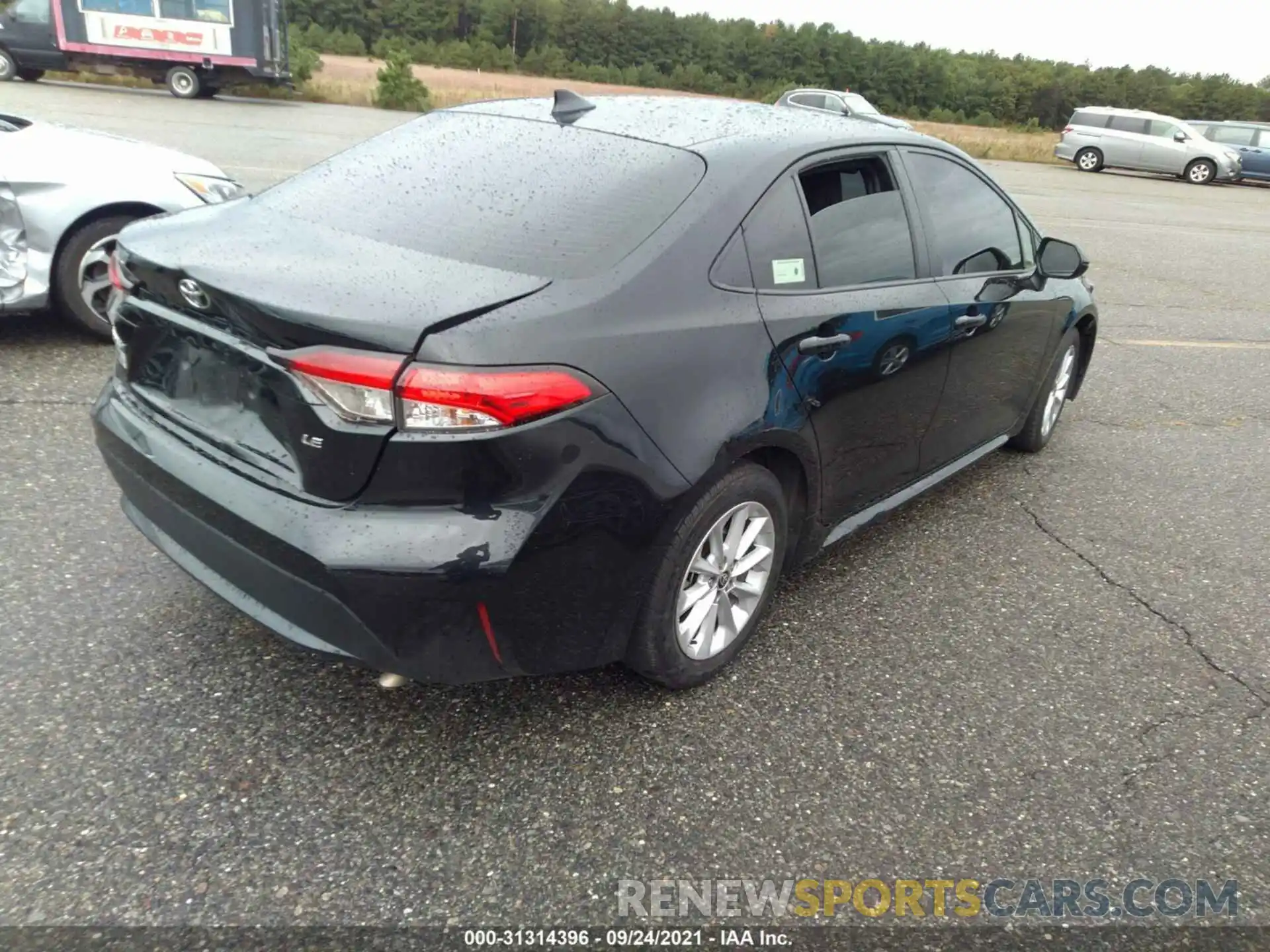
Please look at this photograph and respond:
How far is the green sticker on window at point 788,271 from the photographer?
2701 mm

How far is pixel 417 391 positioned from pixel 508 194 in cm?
86

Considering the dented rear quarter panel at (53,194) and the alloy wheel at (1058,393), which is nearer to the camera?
the dented rear quarter panel at (53,194)

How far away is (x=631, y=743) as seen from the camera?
8.38 feet

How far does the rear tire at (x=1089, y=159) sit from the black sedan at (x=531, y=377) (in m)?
26.0

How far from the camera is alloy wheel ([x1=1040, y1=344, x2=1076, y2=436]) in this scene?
4855mm

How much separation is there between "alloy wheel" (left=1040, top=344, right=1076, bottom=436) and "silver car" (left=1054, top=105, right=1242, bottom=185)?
79.0 feet

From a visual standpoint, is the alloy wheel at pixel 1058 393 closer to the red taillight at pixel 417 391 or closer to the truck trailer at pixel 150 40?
the red taillight at pixel 417 391

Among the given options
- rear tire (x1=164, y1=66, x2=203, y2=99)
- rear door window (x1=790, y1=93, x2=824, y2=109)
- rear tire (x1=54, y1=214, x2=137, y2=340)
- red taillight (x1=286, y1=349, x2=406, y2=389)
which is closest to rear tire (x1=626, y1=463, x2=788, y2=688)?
red taillight (x1=286, y1=349, x2=406, y2=389)

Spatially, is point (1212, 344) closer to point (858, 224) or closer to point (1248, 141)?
point (858, 224)

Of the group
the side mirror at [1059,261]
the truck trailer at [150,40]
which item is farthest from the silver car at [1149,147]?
the side mirror at [1059,261]

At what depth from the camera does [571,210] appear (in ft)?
8.21

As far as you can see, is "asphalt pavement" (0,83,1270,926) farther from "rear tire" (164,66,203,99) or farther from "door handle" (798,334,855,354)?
"rear tire" (164,66,203,99)

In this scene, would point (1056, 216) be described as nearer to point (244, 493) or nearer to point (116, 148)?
point (116, 148)

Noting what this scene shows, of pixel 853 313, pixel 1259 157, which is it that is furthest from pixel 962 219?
pixel 1259 157
